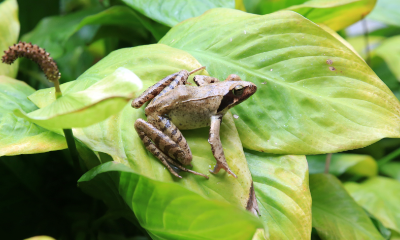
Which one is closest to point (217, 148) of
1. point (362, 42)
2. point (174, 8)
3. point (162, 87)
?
point (162, 87)

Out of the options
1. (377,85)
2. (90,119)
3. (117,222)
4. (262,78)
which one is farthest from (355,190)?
(90,119)

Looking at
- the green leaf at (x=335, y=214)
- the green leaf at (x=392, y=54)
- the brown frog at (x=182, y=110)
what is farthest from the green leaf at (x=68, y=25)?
the green leaf at (x=392, y=54)

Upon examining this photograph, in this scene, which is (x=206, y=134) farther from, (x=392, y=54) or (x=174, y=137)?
(x=392, y=54)

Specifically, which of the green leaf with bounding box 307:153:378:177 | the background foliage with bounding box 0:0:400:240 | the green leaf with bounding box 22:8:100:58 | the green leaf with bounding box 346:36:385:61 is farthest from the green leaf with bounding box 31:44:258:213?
the green leaf with bounding box 346:36:385:61

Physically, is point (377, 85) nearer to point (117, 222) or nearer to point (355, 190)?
point (355, 190)

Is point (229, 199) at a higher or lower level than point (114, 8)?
lower

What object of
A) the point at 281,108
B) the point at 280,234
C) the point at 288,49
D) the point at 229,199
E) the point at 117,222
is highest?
the point at 288,49

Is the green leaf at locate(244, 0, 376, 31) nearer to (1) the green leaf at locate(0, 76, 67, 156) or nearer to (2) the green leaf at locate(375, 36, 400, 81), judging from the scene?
(2) the green leaf at locate(375, 36, 400, 81)
